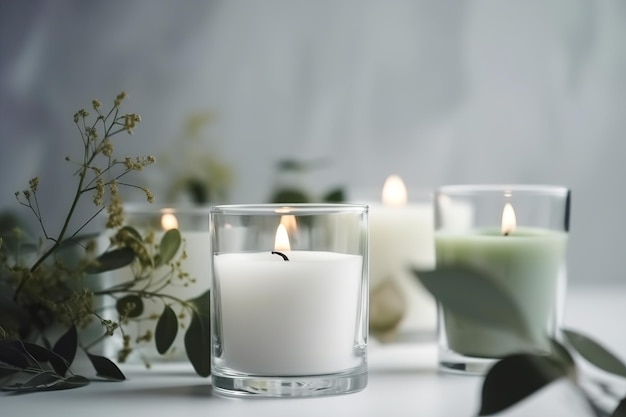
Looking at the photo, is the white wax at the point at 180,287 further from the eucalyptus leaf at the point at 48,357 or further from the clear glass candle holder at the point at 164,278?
the eucalyptus leaf at the point at 48,357

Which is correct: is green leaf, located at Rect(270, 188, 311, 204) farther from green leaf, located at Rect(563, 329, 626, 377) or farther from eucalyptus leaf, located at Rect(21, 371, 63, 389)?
green leaf, located at Rect(563, 329, 626, 377)

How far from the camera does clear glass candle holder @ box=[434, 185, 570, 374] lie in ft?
2.31

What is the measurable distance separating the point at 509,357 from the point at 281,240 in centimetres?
20

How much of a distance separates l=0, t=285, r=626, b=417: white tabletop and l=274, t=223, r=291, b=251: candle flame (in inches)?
4.1

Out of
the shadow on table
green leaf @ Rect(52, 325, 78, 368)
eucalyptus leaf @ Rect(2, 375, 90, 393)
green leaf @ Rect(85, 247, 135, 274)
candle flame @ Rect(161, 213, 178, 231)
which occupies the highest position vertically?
candle flame @ Rect(161, 213, 178, 231)

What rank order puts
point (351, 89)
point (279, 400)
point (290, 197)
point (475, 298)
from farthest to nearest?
point (351, 89) → point (290, 197) → point (279, 400) → point (475, 298)

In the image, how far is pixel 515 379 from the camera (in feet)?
1.51

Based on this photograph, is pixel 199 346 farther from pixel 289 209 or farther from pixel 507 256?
pixel 507 256

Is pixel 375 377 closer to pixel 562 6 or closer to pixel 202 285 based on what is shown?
pixel 202 285

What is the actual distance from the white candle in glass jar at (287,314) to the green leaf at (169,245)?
0.40 ft

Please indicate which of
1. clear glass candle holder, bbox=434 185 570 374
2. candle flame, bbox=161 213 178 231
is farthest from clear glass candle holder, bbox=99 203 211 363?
clear glass candle holder, bbox=434 185 570 374

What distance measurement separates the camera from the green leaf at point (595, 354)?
1.65 ft

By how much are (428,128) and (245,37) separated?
345 millimetres

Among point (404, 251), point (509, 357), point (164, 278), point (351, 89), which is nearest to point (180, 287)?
point (164, 278)
